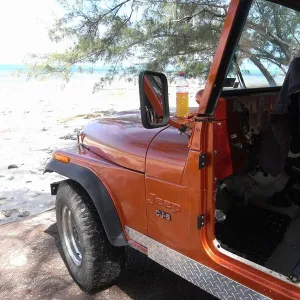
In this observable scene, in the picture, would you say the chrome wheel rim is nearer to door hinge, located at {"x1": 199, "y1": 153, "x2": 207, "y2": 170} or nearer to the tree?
door hinge, located at {"x1": 199, "y1": 153, "x2": 207, "y2": 170}

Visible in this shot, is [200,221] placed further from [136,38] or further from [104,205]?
[136,38]

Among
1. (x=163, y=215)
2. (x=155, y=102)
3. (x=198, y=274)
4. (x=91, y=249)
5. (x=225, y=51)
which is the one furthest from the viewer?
(x=91, y=249)

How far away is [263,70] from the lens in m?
2.37

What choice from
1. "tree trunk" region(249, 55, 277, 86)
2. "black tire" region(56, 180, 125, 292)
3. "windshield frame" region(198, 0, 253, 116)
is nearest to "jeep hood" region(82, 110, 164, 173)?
"black tire" region(56, 180, 125, 292)

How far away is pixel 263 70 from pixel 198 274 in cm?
133

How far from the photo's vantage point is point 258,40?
85.9 inches

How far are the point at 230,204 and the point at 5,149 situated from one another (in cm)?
665

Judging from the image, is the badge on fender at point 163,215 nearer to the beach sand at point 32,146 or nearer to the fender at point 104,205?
the fender at point 104,205

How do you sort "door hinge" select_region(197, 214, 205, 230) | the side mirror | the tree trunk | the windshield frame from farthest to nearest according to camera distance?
the tree trunk → "door hinge" select_region(197, 214, 205, 230) → the side mirror → the windshield frame

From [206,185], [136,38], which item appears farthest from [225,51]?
[136,38]

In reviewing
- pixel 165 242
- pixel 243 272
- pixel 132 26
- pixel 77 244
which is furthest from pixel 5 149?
pixel 243 272

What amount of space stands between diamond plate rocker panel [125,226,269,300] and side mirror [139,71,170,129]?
2.58 ft

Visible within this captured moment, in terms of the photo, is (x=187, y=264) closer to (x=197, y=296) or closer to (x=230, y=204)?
(x=230, y=204)

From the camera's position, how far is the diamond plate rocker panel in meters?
1.79
